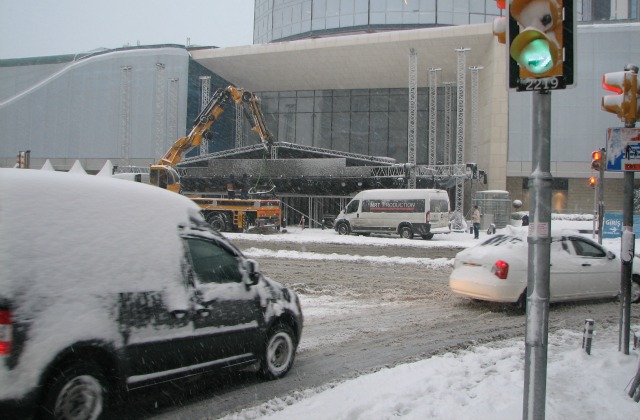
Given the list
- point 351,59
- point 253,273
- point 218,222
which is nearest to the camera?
point 253,273

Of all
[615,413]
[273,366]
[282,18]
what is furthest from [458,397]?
[282,18]

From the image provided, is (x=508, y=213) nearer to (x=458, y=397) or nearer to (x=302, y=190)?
(x=302, y=190)

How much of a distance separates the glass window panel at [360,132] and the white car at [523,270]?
1670 inches

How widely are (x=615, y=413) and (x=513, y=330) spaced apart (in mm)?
3644

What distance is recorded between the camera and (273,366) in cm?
584

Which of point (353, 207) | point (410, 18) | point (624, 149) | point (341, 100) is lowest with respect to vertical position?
point (353, 207)

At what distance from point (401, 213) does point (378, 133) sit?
84.6 ft

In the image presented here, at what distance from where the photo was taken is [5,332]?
11.7ft

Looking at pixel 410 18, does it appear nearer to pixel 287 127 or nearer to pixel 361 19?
pixel 361 19

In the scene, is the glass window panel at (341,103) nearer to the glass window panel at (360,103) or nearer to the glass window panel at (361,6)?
the glass window panel at (360,103)

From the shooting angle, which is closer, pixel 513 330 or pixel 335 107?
pixel 513 330

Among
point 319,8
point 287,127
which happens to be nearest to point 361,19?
point 319,8

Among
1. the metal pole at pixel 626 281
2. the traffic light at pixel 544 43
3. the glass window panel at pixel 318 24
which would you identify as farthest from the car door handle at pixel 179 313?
the glass window panel at pixel 318 24

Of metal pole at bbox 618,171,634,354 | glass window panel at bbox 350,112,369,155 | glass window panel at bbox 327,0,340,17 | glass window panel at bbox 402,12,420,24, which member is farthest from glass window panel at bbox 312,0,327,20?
metal pole at bbox 618,171,634,354
